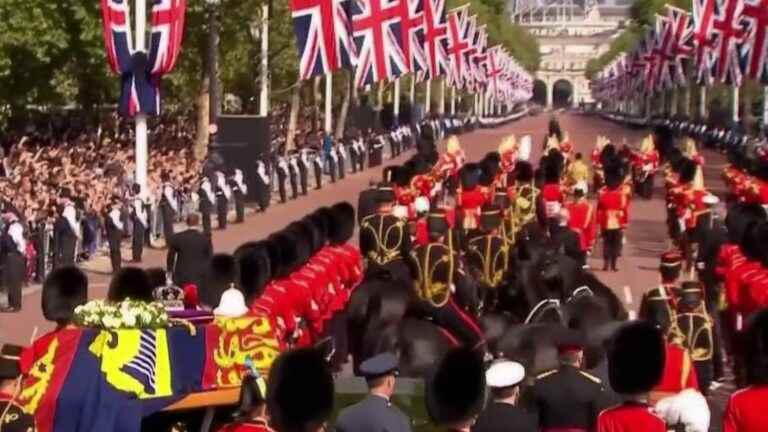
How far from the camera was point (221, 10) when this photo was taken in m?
41.4

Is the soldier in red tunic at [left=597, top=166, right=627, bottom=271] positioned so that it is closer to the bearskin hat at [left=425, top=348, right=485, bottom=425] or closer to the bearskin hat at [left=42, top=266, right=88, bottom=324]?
the bearskin hat at [left=42, top=266, right=88, bottom=324]

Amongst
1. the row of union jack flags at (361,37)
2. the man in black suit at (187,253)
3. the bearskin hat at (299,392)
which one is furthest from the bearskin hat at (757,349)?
the row of union jack flags at (361,37)

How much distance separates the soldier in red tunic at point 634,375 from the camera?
839 cm

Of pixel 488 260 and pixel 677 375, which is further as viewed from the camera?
pixel 488 260

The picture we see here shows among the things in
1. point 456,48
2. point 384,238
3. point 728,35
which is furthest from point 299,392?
point 456,48

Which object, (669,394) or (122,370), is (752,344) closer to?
(669,394)

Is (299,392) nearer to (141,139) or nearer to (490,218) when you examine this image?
(490,218)

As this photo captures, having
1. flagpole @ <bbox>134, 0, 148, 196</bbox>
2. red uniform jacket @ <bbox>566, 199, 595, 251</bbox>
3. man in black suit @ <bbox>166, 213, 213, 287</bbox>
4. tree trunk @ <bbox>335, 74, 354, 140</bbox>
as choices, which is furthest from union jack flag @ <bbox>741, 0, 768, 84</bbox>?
man in black suit @ <bbox>166, 213, 213, 287</bbox>

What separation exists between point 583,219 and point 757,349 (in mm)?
14666

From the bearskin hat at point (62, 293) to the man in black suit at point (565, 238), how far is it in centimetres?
665

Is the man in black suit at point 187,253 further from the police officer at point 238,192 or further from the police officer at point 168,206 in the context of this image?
the police officer at point 238,192

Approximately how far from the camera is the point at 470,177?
24922 millimetres

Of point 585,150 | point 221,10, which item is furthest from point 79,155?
point 585,150

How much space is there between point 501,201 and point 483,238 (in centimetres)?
482
